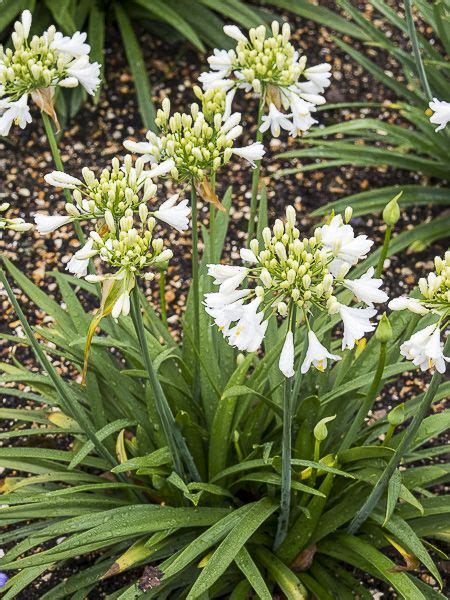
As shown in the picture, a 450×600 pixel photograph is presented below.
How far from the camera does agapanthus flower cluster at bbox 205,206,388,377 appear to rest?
182 cm

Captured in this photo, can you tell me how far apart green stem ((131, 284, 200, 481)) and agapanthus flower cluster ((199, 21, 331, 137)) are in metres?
0.76

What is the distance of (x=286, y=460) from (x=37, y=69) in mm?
1146

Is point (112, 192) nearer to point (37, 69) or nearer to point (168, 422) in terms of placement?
point (37, 69)

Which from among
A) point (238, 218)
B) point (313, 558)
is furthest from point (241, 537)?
point (238, 218)

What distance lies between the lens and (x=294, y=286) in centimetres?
182

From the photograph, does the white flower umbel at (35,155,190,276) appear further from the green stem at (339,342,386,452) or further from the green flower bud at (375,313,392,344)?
the green stem at (339,342,386,452)

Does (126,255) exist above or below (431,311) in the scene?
above

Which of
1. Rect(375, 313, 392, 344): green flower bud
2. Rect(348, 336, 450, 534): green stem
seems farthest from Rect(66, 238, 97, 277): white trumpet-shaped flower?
Rect(348, 336, 450, 534): green stem

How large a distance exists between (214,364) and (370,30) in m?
2.12

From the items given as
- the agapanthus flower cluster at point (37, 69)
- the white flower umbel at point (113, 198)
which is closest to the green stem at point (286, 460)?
the white flower umbel at point (113, 198)

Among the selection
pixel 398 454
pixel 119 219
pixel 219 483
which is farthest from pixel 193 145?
pixel 219 483

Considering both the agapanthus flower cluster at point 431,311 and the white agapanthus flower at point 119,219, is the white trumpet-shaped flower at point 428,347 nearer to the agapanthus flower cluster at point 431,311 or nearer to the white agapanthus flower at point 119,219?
Result: the agapanthus flower cluster at point 431,311

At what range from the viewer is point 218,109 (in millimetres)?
2338

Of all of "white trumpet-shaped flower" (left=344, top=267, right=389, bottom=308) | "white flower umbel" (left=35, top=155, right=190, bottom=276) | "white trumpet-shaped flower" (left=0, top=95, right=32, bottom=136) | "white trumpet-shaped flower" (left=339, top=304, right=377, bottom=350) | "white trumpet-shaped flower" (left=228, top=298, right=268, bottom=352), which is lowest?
"white trumpet-shaped flower" (left=339, top=304, right=377, bottom=350)
